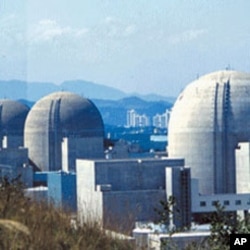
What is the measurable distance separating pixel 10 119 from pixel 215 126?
1445 cm

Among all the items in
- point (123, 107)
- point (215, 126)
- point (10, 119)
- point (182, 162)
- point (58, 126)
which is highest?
point (123, 107)

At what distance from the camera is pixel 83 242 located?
4.47m

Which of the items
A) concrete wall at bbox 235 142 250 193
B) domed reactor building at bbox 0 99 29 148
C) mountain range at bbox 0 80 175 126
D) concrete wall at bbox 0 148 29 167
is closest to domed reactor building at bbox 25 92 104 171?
concrete wall at bbox 0 148 29 167

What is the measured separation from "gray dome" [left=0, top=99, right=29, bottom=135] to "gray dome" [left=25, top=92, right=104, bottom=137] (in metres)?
2.77

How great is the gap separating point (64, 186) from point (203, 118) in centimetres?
474

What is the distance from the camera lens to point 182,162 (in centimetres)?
2914

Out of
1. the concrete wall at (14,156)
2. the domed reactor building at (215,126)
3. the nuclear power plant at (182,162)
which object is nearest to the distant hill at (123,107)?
the concrete wall at (14,156)

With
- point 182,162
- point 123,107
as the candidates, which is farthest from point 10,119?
point 123,107

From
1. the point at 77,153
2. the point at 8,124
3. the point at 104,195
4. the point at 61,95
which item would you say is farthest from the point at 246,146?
the point at 8,124

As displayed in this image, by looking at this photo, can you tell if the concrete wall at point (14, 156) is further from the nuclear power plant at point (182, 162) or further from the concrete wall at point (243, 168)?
the concrete wall at point (243, 168)

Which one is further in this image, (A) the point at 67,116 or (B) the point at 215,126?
(A) the point at 67,116

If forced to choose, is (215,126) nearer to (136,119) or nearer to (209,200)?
(209,200)

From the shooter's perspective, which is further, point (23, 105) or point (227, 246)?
point (23, 105)

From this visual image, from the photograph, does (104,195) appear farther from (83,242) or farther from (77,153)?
(83,242)
